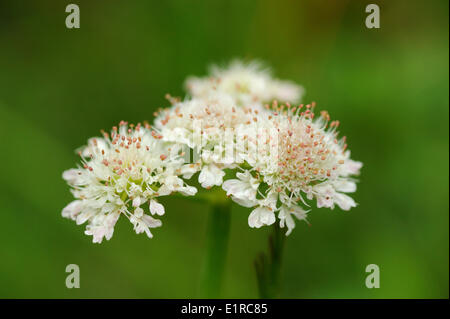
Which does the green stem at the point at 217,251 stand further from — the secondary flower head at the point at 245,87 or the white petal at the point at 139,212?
the secondary flower head at the point at 245,87

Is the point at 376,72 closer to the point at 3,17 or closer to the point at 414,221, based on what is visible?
the point at 414,221

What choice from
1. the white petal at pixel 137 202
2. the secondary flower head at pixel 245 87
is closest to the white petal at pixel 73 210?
the white petal at pixel 137 202

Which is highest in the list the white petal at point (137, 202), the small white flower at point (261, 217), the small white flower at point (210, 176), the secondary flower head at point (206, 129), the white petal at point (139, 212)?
the secondary flower head at point (206, 129)

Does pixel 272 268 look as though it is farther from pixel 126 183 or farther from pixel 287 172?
pixel 126 183

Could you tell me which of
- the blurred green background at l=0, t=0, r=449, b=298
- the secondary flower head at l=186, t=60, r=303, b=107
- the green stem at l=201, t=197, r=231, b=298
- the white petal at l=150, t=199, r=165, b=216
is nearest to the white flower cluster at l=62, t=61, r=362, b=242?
the white petal at l=150, t=199, r=165, b=216

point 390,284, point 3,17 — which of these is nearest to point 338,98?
point 390,284

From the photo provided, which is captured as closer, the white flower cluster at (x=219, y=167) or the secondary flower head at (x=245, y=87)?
the white flower cluster at (x=219, y=167)

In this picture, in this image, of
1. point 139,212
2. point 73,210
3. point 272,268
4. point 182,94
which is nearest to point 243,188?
point 272,268
